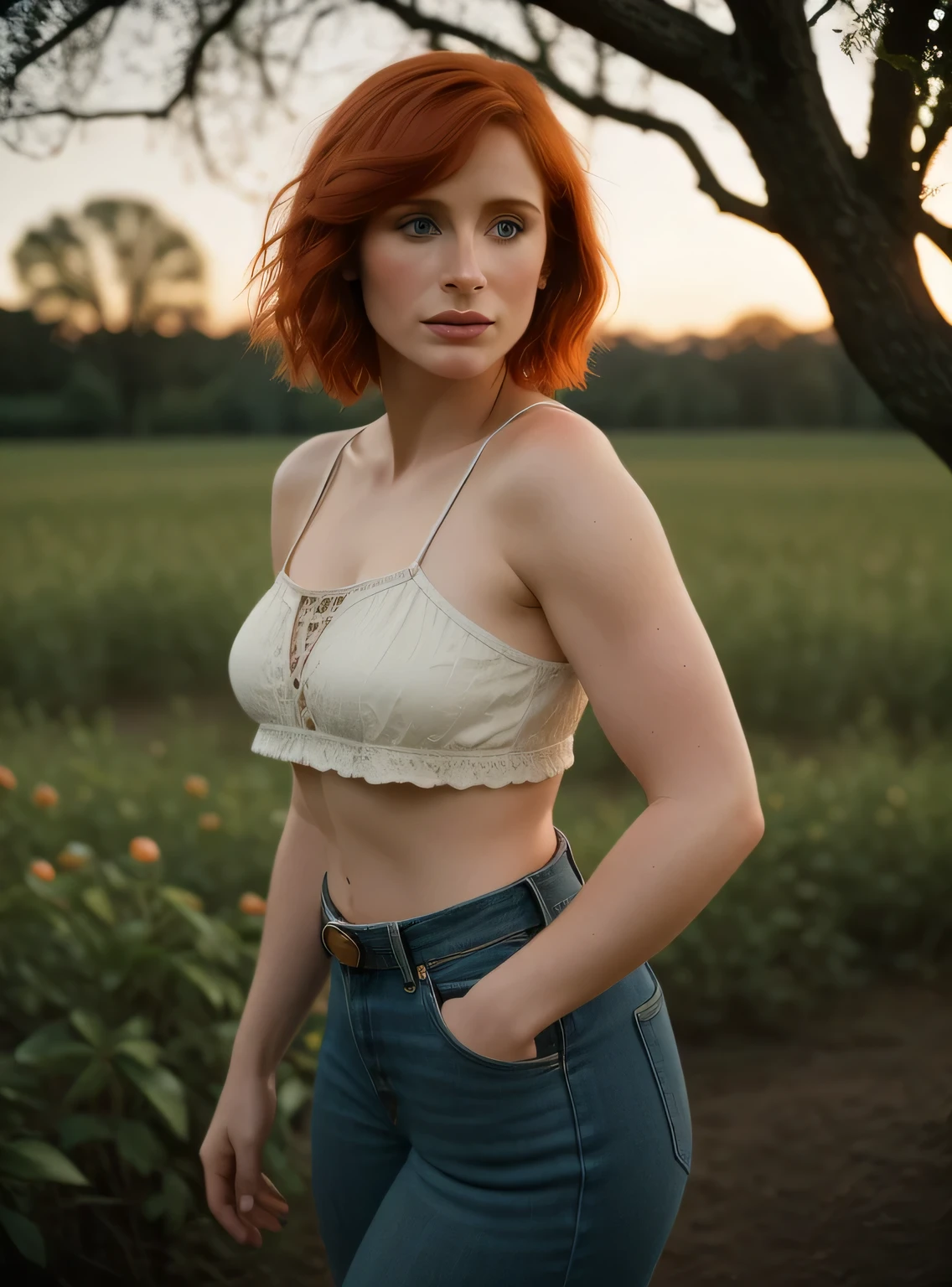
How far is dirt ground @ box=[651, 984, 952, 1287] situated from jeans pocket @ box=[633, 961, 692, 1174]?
57.0 inches

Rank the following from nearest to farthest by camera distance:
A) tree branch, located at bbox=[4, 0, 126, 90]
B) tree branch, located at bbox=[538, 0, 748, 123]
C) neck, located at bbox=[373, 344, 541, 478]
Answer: neck, located at bbox=[373, 344, 541, 478] < tree branch, located at bbox=[538, 0, 748, 123] < tree branch, located at bbox=[4, 0, 126, 90]

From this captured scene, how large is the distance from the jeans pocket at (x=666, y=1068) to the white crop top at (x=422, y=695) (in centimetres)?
24

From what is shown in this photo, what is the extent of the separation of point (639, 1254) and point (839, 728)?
4.20 m

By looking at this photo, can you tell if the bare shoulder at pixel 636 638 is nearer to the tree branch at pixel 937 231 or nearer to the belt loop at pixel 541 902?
the belt loop at pixel 541 902

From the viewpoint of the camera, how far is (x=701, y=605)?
203 inches

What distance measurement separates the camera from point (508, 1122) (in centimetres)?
104

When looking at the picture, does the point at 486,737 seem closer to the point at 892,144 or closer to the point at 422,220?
the point at 422,220

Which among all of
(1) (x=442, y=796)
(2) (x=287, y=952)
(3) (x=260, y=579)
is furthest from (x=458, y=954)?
(3) (x=260, y=579)

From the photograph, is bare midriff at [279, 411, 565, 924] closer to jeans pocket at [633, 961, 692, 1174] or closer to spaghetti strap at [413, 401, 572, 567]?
spaghetti strap at [413, 401, 572, 567]

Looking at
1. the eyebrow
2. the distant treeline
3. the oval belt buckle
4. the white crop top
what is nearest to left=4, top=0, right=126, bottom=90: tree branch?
the eyebrow

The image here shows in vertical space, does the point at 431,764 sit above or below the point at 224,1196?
above

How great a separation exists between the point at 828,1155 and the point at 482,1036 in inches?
80.9

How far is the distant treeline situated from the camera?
4.50 metres

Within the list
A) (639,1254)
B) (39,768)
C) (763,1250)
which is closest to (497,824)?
(639,1254)
